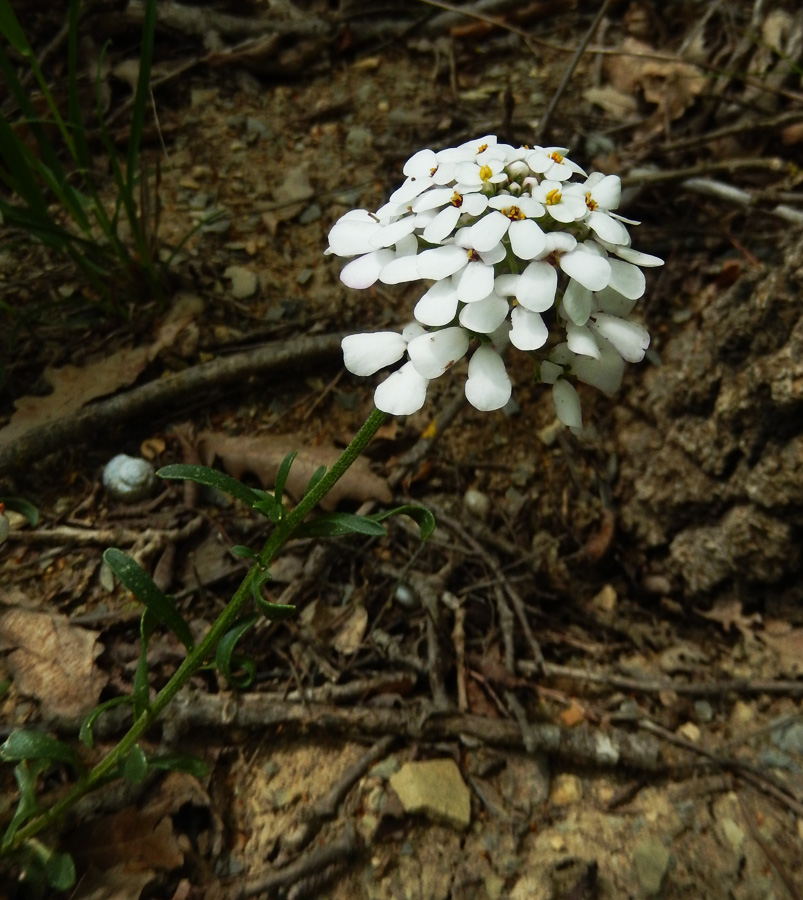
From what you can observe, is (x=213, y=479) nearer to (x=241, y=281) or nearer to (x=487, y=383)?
(x=487, y=383)

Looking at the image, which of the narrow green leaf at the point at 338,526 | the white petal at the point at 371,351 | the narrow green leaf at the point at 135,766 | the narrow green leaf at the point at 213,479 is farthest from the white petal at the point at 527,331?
the narrow green leaf at the point at 135,766

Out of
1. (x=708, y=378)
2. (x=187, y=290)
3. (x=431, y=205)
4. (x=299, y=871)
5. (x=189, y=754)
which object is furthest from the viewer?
(x=187, y=290)

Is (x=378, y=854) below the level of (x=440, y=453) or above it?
below

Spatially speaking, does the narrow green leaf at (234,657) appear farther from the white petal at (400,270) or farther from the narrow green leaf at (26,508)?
A: the white petal at (400,270)

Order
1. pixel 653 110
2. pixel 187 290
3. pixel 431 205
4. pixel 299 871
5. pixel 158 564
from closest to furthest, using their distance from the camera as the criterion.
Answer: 1. pixel 431 205
2. pixel 299 871
3. pixel 158 564
4. pixel 187 290
5. pixel 653 110

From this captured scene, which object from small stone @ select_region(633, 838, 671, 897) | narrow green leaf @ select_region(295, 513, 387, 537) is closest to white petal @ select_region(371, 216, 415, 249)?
narrow green leaf @ select_region(295, 513, 387, 537)

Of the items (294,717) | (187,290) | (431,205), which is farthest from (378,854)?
(187,290)

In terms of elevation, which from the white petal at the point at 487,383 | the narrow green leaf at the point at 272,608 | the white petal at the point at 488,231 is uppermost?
the white petal at the point at 488,231

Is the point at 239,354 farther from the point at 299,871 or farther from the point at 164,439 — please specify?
the point at 299,871
